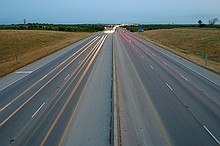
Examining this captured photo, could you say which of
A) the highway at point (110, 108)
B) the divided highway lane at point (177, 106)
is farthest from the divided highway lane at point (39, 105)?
the divided highway lane at point (177, 106)

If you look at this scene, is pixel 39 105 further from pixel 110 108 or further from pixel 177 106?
pixel 177 106

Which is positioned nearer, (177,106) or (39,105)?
(177,106)

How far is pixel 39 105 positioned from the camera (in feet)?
54.1

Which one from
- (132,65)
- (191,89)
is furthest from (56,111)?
(132,65)

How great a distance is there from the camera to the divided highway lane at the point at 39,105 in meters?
12.3

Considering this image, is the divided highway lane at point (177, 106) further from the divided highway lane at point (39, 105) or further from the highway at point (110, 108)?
the divided highway lane at point (39, 105)

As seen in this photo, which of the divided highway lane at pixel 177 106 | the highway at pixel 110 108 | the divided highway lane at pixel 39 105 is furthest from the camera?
the divided highway lane at pixel 39 105

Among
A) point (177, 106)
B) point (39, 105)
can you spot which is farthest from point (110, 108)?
point (39, 105)

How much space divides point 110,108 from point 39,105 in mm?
4936

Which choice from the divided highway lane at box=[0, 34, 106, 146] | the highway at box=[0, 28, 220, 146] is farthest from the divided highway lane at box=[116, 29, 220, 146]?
the divided highway lane at box=[0, 34, 106, 146]

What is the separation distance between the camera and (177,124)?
1333 centimetres

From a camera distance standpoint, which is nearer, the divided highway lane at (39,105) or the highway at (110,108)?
the highway at (110,108)

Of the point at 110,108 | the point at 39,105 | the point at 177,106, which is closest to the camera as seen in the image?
the point at 110,108

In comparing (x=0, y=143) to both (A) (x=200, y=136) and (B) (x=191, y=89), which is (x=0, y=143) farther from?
(B) (x=191, y=89)
